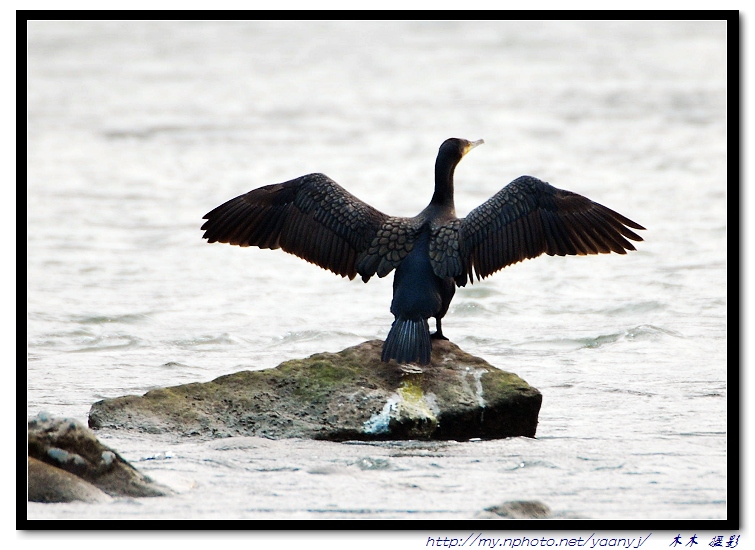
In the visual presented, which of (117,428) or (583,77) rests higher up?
(583,77)

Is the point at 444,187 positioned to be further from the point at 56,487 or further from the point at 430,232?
the point at 56,487

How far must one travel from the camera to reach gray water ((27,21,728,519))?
6277 millimetres

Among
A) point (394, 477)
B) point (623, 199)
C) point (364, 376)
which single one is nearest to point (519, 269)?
point (623, 199)

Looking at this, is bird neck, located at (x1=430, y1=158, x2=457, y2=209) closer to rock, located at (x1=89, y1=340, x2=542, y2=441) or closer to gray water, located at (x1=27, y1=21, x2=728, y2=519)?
rock, located at (x1=89, y1=340, x2=542, y2=441)

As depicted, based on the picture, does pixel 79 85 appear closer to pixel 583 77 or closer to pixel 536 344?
pixel 583 77

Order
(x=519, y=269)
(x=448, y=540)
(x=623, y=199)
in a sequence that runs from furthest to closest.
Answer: (x=623, y=199), (x=519, y=269), (x=448, y=540)

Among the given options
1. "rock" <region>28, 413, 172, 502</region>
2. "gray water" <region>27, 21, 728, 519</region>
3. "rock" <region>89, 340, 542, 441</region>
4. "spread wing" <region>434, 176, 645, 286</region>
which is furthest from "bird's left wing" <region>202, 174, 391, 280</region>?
"rock" <region>28, 413, 172, 502</region>

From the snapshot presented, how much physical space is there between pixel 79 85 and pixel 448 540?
19088 mm

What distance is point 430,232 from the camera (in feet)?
25.2

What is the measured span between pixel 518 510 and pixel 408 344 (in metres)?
1.61

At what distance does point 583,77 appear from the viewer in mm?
22375

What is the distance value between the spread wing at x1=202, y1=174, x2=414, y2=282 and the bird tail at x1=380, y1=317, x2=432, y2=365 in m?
0.58

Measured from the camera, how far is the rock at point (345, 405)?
6.79m

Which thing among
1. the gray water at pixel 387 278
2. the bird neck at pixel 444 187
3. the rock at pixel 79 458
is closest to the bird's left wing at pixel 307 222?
the bird neck at pixel 444 187
